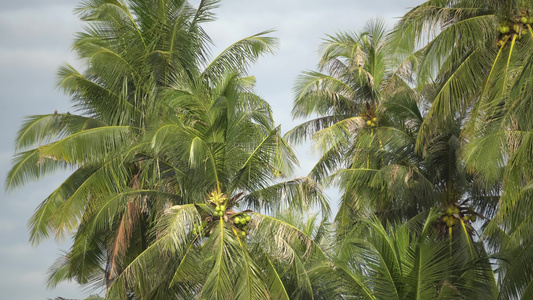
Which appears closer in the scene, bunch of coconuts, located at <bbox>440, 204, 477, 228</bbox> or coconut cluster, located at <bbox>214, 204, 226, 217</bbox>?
coconut cluster, located at <bbox>214, 204, 226, 217</bbox>

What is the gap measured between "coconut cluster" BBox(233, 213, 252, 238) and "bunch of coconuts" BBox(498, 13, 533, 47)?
6.32 m

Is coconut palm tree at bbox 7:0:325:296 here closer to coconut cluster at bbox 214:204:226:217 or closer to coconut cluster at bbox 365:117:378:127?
coconut cluster at bbox 214:204:226:217

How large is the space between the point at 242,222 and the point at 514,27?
22.4 ft

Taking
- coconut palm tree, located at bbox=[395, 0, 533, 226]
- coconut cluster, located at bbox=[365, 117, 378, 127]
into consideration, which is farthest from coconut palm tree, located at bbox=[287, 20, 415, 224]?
coconut palm tree, located at bbox=[395, 0, 533, 226]

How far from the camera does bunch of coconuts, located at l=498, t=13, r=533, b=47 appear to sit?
62.6ft

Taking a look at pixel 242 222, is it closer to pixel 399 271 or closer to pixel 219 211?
pixel 219 211

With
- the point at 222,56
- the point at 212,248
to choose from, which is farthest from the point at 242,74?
the point at 212,248

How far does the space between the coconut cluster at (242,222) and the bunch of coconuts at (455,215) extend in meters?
5.09

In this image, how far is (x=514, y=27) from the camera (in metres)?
19.3

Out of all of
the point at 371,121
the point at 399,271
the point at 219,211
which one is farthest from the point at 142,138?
the point at 371,121

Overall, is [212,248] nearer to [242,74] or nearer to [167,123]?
[167,123]

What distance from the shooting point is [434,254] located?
16547 millimetres

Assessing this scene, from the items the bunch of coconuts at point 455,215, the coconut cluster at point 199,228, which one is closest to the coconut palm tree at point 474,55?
the bunch of coconuts at point 455,215

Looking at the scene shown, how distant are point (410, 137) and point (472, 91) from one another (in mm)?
3455
